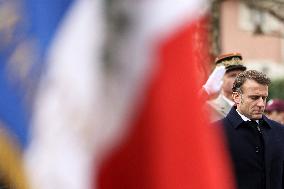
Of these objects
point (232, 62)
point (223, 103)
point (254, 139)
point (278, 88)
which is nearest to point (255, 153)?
point (254, 139)

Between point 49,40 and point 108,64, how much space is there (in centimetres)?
13

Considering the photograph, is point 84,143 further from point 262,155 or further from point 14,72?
point 262,155

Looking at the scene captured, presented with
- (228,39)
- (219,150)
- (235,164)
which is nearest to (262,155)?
(235,164)

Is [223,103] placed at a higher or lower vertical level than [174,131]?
higher

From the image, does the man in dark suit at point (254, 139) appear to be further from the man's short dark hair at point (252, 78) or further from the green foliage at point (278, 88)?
the green foliage at point (278, 88)

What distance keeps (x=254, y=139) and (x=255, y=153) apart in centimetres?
10

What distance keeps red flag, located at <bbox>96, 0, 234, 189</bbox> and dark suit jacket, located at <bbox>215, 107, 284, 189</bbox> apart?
3618mm

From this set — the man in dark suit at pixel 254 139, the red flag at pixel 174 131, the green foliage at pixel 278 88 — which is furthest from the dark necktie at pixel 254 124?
the green foliage at pixel 278 88

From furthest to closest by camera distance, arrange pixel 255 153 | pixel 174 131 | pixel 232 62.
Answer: pixel 232 62, pixel 255 153, pixel 174 131

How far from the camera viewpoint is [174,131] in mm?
1828

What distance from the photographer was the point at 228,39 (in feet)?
119

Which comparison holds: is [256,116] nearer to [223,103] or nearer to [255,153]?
[255,153]

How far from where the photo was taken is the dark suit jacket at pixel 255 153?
17.9 ft

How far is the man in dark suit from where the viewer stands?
5.47 metres
